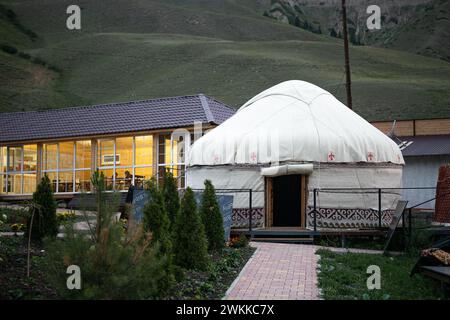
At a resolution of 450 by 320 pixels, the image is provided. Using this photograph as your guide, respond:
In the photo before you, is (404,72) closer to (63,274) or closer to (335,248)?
(335,248)

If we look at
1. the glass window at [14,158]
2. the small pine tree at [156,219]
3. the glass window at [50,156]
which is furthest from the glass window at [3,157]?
the small pine tree at [156,219]

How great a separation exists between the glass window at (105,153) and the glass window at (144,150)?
3.48 ft

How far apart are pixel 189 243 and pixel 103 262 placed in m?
2.71

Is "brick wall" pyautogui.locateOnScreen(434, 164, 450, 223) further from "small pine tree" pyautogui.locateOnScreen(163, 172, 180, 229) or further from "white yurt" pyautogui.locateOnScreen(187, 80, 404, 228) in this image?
"small pine tree" pyautogui.locateOnScreen(163, 172, 180, 229)

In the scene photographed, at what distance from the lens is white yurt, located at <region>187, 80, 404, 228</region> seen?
12.8 metres

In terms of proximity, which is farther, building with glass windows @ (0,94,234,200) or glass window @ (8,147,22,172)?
glass window @ (8,147,22,172)

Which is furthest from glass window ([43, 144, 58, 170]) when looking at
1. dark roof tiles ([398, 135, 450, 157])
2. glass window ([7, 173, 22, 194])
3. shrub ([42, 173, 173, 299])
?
shrub ([42, 173, 173, 299])

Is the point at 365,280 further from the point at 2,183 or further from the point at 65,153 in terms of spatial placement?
the point at 2,183

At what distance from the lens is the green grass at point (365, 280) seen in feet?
22.3

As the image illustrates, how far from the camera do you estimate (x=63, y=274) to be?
16.9 feet

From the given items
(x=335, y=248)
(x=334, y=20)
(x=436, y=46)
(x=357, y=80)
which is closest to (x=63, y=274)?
(x=335, y=248)

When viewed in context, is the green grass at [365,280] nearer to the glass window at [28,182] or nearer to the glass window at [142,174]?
the glass window at [142,174]

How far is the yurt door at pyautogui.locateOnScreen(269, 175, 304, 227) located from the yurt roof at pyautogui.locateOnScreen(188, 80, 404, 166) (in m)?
1.32

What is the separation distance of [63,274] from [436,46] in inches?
4108
